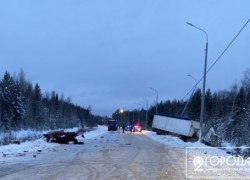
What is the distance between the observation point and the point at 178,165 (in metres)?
20.9

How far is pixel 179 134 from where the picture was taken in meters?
63.6

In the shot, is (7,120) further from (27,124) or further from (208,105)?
(208,105)

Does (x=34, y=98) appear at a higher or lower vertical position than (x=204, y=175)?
higher

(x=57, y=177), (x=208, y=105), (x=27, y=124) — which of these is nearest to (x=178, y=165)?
(x=57, y=177)

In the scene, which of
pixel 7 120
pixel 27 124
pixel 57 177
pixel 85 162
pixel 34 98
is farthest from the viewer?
pixel 34 98

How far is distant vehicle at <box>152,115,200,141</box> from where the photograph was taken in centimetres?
6066

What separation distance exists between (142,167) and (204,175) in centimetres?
322

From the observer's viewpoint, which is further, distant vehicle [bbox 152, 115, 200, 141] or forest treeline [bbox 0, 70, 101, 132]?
forest treeline [bbox 0, 70, 101, 132]

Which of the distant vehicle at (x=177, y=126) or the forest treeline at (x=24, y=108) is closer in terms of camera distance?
the distant vehicle at (x=177, y=126)

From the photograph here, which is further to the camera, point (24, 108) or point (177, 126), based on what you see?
point (24, 108)

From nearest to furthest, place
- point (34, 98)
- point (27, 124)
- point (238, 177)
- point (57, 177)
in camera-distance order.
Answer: point (57, 177) < point (238, 177) < point (27, 124) < point (34, 98)

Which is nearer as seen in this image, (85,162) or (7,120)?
(85,162)

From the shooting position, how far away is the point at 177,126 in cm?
6512

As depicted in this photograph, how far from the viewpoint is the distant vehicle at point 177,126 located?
199ft
